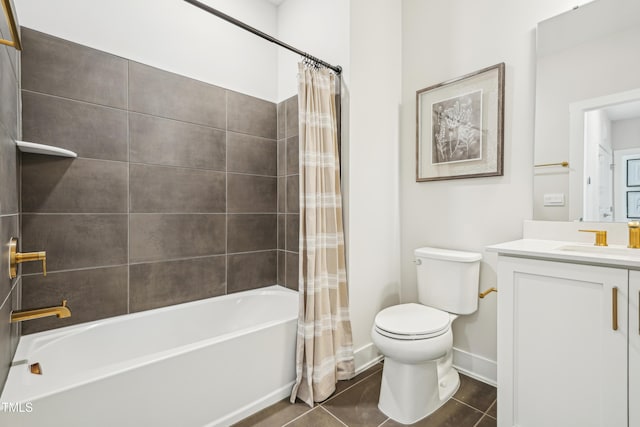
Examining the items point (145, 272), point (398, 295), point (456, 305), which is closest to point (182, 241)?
point (145, 272)

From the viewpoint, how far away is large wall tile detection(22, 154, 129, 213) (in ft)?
4.88

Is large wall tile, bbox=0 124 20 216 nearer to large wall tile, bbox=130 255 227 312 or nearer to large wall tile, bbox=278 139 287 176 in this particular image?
large wall tile, bbox=130 255 227 312

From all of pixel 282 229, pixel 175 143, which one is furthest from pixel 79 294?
pixel 282 229

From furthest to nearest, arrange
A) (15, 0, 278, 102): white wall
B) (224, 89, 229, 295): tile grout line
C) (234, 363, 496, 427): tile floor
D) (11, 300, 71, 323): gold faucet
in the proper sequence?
(224, 89, 229, 295): tile grout line
(15, 0, 278, 102): white wall
(234, 363, 496, 427): tile floor
(11, 300, 71, 323): gold faucet

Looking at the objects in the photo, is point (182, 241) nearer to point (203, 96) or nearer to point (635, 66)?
point (203, 96)

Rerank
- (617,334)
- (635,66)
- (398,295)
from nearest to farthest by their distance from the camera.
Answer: (617,334), (635,66), (398,295)

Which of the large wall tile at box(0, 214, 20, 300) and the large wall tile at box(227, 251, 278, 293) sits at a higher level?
the large wall tile at box(0, 214, 20, 300)

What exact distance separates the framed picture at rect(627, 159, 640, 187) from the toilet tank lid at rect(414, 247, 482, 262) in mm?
760

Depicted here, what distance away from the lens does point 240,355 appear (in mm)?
1489

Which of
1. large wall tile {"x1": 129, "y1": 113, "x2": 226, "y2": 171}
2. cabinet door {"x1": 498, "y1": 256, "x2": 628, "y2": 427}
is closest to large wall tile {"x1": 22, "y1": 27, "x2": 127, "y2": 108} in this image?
large wall tile {"x1": 129, "y1": 113, "x2": 226, "y2": 171}

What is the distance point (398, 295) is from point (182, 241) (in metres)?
1.64

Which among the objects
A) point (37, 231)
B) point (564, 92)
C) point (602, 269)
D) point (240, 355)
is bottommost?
point (240, 355)

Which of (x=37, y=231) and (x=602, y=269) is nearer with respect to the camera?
(x=602, y=269)

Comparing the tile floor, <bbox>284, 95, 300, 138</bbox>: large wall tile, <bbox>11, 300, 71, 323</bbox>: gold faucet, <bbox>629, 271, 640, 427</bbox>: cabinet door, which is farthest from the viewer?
<bbox>284, 95, 300, 138</bbox>: large wall tile
